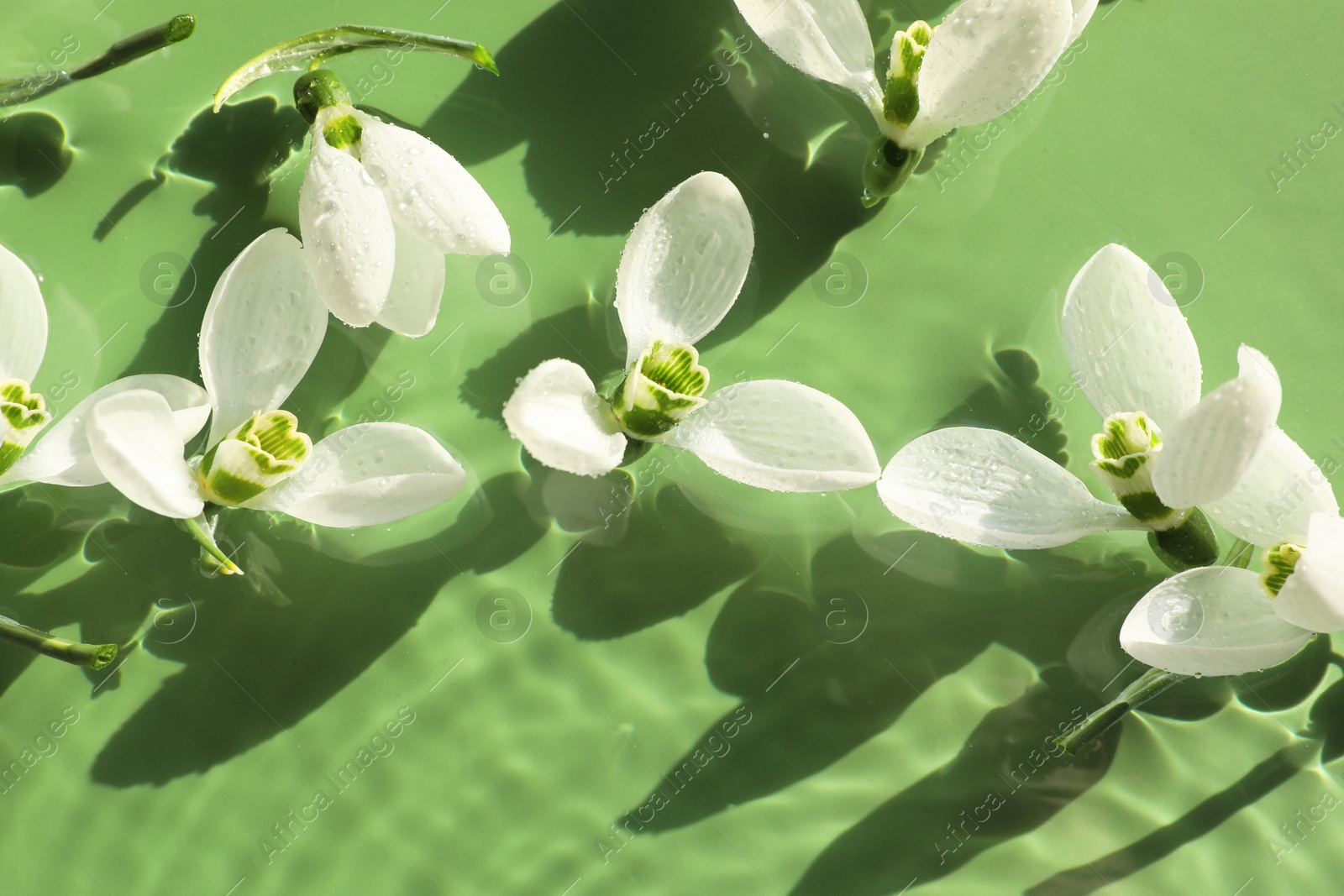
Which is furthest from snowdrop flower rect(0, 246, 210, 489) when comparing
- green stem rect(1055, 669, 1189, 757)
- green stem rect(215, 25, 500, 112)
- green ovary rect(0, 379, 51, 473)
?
green stem rect(1055, 669, 1189, 757)

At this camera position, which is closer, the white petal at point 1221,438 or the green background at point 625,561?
the white petal at point 1221,438

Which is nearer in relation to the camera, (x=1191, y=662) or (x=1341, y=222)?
(x=1191, y=662)

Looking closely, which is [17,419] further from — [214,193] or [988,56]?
[988,56]

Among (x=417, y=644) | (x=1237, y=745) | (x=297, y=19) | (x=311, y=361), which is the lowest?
(x=1237, y=745)

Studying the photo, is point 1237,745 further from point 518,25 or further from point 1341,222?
point 518,25

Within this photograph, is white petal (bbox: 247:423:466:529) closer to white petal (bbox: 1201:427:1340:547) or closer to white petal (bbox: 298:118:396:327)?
white petal (bbox: 298:118:396:327)

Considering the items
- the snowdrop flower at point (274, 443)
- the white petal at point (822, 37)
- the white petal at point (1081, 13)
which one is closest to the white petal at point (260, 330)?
the snowdrop flower at point (274, 443)

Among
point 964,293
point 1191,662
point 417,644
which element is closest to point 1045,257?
point 964,293

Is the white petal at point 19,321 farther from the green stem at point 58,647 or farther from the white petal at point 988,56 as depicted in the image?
the white petal at point 988,56
